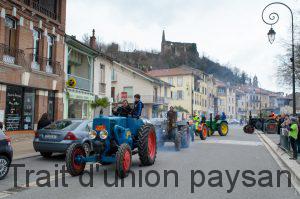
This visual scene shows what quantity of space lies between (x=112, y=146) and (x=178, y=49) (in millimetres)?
107502

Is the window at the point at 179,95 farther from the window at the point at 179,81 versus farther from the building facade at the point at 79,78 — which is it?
the building facade at the point at 79,78

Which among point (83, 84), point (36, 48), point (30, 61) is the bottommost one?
point (83, 84)

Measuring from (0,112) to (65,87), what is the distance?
630 cm

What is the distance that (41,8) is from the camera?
20.4 meters

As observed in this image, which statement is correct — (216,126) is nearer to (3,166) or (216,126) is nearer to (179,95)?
(3,166)

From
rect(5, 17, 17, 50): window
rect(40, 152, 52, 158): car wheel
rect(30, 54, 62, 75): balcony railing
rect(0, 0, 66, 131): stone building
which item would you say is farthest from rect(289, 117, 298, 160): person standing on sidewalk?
rect(5, 17, 17, 50): window

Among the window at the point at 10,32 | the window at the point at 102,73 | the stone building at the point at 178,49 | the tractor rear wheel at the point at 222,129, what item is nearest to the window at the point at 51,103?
the window at the point at 10,32

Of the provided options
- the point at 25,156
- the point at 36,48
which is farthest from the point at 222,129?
the point at 25,156

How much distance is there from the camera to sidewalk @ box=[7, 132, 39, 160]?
12596 mm

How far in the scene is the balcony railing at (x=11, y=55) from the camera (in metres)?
16.6

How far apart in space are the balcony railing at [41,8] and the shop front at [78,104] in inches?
197

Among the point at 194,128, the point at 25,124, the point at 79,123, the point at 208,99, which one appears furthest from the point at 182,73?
the point at 79,123

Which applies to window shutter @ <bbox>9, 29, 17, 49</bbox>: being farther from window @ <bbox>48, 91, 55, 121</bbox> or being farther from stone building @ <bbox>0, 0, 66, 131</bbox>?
window @ <bbox>48, 91, 55, 121</bbox>

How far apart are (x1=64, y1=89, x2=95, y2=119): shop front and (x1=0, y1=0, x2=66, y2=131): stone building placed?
1251 mm
